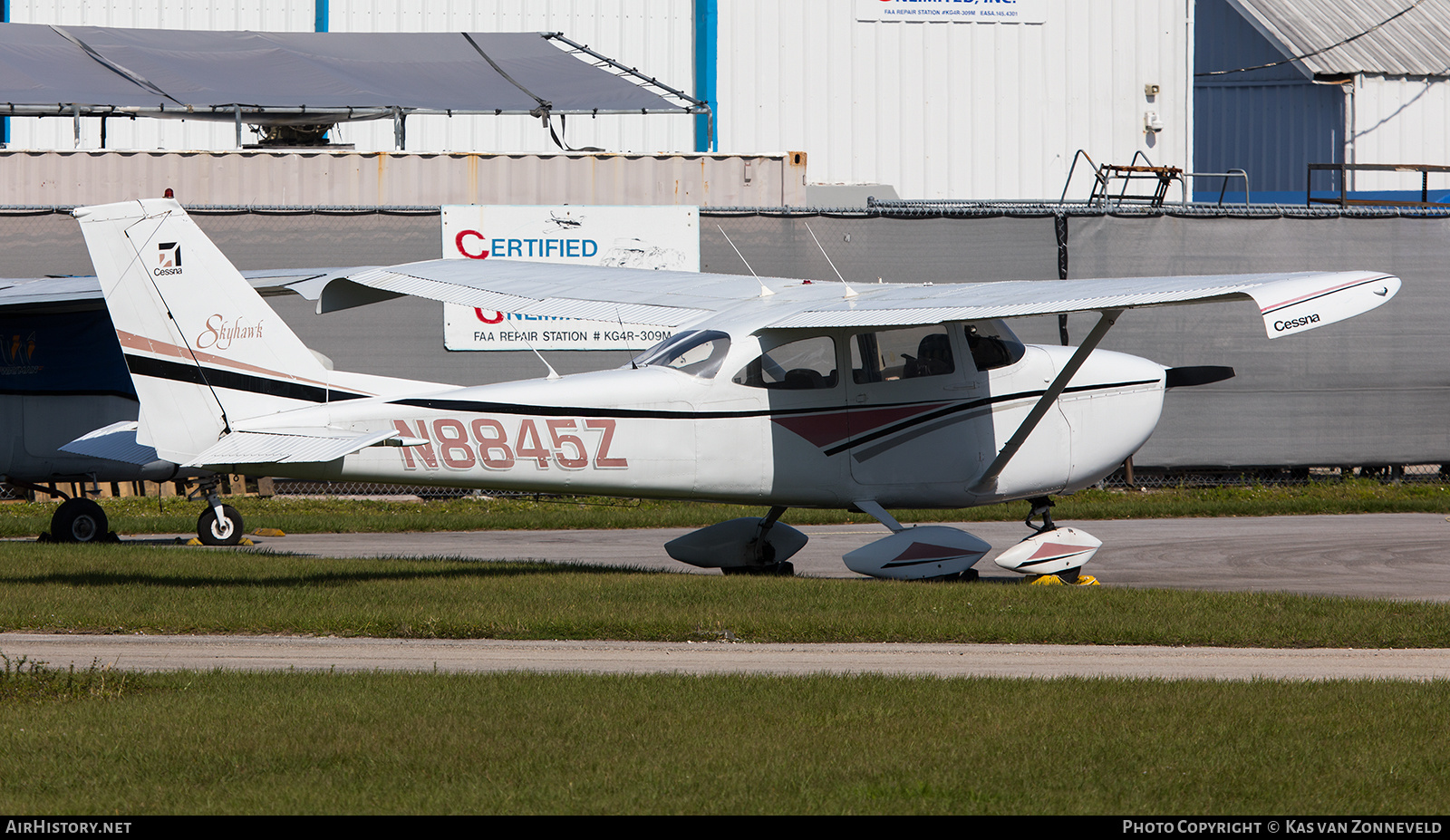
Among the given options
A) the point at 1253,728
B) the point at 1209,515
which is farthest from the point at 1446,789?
the point at 1209,515

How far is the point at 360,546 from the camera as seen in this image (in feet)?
48.2

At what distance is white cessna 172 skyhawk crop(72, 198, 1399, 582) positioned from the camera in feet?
33.9

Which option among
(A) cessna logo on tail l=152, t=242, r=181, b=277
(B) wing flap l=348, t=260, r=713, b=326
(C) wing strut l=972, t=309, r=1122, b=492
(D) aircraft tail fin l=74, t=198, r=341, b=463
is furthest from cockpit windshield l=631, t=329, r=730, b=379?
(A) cessna logo on tail l=152, t=242, r=181, b=277

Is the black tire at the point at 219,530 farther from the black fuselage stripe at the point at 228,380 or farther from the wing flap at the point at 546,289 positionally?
the black fuselage stripe at the point at 228,380

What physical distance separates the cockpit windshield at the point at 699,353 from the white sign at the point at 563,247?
23.9 feet

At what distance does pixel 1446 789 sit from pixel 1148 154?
26480 millimetres

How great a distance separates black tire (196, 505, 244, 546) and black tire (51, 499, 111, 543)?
37.5 inches

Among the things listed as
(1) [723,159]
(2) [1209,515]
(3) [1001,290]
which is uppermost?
(1) [723,159]

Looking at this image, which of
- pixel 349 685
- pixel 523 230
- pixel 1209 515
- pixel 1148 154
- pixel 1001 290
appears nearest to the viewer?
pixel 349 685

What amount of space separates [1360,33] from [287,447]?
35.4m

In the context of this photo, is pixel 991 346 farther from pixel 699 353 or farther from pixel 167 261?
pixel 167 261

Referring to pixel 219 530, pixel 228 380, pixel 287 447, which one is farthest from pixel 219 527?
pixel 287 447

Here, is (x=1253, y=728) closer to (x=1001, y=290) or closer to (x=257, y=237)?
(x=1001, y=290)
